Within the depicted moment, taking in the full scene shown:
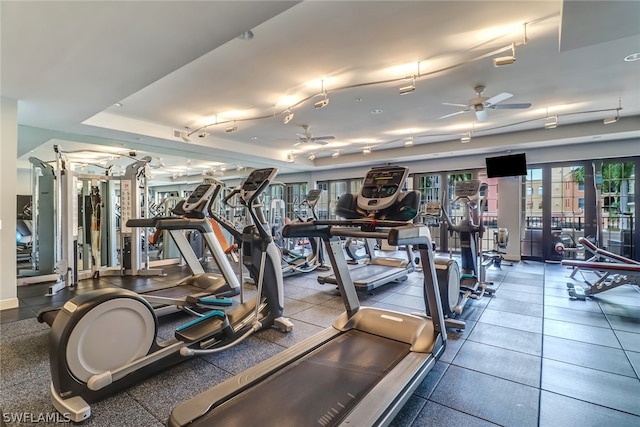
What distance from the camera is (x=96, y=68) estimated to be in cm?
332

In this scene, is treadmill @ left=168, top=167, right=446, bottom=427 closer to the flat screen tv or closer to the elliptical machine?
the elliptical machine

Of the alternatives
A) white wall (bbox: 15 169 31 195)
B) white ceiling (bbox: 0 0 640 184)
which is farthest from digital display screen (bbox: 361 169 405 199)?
white wall (bbox: 15 169 31 195)

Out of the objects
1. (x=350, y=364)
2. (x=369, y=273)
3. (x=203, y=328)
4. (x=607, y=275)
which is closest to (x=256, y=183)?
(x=203, y=328)

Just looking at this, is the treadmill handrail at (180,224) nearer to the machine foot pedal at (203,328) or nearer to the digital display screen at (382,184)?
the machine foot pedal at (203,328)

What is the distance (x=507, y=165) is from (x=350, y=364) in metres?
7.36

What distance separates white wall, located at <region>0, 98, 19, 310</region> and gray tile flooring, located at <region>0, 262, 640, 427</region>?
0.32 meters

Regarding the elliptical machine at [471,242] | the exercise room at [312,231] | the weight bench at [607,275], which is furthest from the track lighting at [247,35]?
the weight bench at [607,275]

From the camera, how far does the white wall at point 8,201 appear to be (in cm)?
411

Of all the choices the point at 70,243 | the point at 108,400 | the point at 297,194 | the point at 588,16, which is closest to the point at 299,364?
the point at 108,400

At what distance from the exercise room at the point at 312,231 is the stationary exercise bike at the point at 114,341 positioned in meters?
0.01

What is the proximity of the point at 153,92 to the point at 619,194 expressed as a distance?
31.4 ft

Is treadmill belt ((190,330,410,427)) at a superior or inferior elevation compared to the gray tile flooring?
superior

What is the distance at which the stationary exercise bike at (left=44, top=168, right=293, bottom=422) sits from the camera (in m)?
1.99

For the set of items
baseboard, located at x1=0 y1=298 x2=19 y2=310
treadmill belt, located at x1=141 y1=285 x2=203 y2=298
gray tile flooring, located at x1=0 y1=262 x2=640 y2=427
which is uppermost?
treadmill belt, located at x1=141 y1=285 x2=203 y2=298
